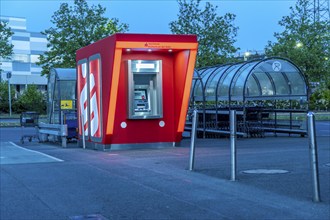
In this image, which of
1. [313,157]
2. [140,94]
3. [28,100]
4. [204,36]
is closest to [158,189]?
[313,157]

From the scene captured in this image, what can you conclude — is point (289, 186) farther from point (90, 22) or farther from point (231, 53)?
point (90, 22)

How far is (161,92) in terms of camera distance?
598 inches

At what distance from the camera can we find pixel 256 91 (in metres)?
22.8

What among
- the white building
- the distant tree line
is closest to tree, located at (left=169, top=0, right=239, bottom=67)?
the distant tree line

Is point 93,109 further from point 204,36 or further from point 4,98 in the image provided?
point 4,98

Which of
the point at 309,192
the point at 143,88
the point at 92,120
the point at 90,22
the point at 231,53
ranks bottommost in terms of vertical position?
A: the point at 309,192

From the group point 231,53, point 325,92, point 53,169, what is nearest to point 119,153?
point 53,169

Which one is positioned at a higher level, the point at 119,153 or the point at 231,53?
the point at 231,53

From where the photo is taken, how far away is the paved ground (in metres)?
6.38

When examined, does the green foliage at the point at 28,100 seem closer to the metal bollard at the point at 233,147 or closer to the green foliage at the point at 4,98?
the green foliage at the point at 4,98

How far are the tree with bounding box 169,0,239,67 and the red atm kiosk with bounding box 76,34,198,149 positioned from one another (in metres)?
18.5

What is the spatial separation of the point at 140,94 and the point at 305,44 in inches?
1133

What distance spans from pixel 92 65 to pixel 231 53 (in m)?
20.6

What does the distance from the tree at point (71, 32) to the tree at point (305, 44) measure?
13851 millimetres
